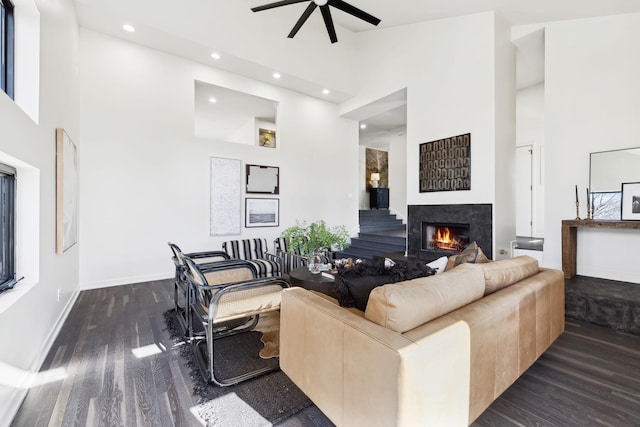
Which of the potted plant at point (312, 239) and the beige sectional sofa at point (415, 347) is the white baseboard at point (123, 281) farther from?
the beige sectional sofa at point (415, 347)

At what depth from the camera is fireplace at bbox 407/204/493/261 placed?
4348mm

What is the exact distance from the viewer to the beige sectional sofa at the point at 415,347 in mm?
1127

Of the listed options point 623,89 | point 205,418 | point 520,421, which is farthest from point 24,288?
point 623,89

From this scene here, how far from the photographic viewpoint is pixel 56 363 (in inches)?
85.7

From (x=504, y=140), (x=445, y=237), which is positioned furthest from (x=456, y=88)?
(x=445, y=237)

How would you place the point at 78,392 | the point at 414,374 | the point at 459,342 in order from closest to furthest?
the point at 414,374 < the point at 459,342 < the point at 78,392

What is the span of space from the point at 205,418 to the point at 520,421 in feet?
5.97

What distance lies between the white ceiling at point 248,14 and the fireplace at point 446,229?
2835mm

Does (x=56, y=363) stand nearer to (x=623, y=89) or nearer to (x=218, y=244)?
(x=218, y=244)

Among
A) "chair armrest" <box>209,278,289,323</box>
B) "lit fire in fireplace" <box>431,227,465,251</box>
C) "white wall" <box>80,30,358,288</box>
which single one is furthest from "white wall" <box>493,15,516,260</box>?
"white wall" <box>80,30,358,288</box>

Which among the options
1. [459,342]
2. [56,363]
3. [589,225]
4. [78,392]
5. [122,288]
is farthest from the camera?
[122,288]

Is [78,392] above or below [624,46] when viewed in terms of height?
below

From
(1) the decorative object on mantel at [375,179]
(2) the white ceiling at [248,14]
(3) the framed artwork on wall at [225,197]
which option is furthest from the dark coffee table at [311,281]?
(1) the decorative object on mantel at [375,179]

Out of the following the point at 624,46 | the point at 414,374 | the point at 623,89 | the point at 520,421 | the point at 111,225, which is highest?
the point at 624,46
